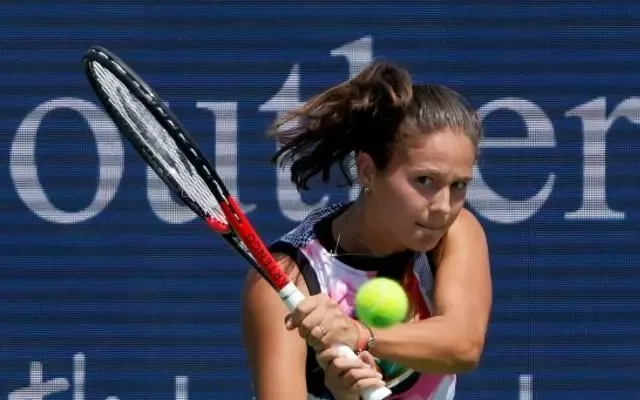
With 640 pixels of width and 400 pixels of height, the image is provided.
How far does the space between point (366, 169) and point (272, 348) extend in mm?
372

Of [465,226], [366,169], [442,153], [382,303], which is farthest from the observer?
[465,226]

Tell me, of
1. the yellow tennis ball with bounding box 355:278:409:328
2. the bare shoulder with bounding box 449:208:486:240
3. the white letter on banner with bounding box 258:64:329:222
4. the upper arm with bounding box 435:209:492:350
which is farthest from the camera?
the white letter on banner with bounding box 258:64:329:222

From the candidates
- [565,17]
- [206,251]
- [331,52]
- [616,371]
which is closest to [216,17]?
[331,52]

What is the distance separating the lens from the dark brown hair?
2924 mm

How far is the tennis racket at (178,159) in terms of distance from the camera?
278cm

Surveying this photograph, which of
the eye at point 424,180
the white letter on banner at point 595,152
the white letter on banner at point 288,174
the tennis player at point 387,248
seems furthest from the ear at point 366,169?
the white letter on banner at point 595,152

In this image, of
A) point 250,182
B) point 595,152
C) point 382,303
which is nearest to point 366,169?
point 382,303

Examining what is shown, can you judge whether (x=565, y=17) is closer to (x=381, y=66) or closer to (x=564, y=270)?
(x=564, y=270)

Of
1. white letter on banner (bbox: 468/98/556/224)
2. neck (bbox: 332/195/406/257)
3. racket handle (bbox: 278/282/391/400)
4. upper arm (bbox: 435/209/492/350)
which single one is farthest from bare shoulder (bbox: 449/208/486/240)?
white letter on banner (bbox: 468/98/556/224)

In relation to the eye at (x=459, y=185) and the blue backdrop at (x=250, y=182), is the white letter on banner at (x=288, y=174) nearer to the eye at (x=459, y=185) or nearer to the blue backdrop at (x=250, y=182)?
the blue backdrop at (x=250, y=182)

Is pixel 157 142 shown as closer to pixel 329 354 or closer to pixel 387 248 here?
pixel 387 248

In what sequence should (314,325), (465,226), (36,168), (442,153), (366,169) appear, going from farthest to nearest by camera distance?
(36,168), (465,226), (366,169), (442,153), (314,325)

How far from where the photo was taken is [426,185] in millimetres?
2881

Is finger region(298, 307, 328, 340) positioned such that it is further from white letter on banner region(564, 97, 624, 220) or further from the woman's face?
white letter on banner region(564, 97, 624, 220)
